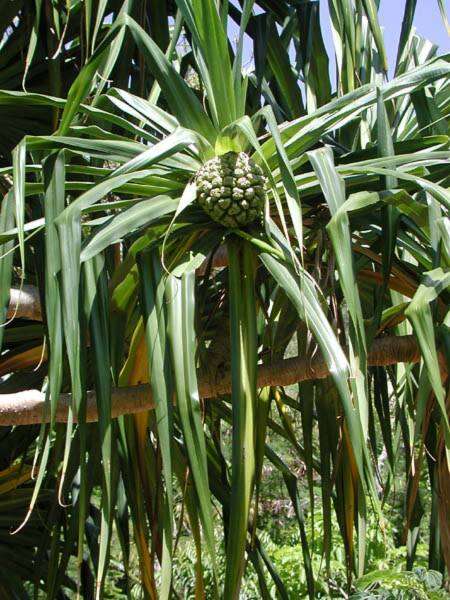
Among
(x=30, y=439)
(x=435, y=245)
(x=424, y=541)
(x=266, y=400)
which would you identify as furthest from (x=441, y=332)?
(x=424, y=541)

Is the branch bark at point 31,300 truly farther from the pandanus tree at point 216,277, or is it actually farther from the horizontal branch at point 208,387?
the horizontal branch at point 208,387

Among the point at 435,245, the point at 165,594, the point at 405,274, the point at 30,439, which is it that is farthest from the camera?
the point at 30,439

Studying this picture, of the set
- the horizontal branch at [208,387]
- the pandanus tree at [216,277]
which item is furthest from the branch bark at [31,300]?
the horizontal branch at [208,387]

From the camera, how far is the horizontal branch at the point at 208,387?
1.70 m

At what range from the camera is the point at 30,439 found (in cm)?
281

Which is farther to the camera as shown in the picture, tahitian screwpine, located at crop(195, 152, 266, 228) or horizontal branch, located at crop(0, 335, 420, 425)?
horizontal branch, located at crop(0, 335, 420, 425)

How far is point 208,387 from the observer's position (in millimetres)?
1844

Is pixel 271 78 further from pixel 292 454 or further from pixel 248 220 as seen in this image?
pixel 292 454

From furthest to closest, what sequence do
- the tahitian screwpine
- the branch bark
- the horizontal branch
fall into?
the branch bark < the horizontal branch < the tahitian screwpine

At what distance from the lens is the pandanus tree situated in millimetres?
1354

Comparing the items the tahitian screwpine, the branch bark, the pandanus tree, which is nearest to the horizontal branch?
the pandanus tree

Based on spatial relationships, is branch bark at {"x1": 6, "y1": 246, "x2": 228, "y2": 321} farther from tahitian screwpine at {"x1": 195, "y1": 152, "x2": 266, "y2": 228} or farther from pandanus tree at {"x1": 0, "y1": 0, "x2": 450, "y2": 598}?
tahitian screwpine at {"x1": 195, "y1": 152, "x2": 266, "y2": 228}

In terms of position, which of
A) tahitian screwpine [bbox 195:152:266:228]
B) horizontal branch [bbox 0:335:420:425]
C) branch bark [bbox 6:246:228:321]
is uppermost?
tahitian screwpine [bbox 195:152:266:228]

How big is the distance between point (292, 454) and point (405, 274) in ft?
11.4
